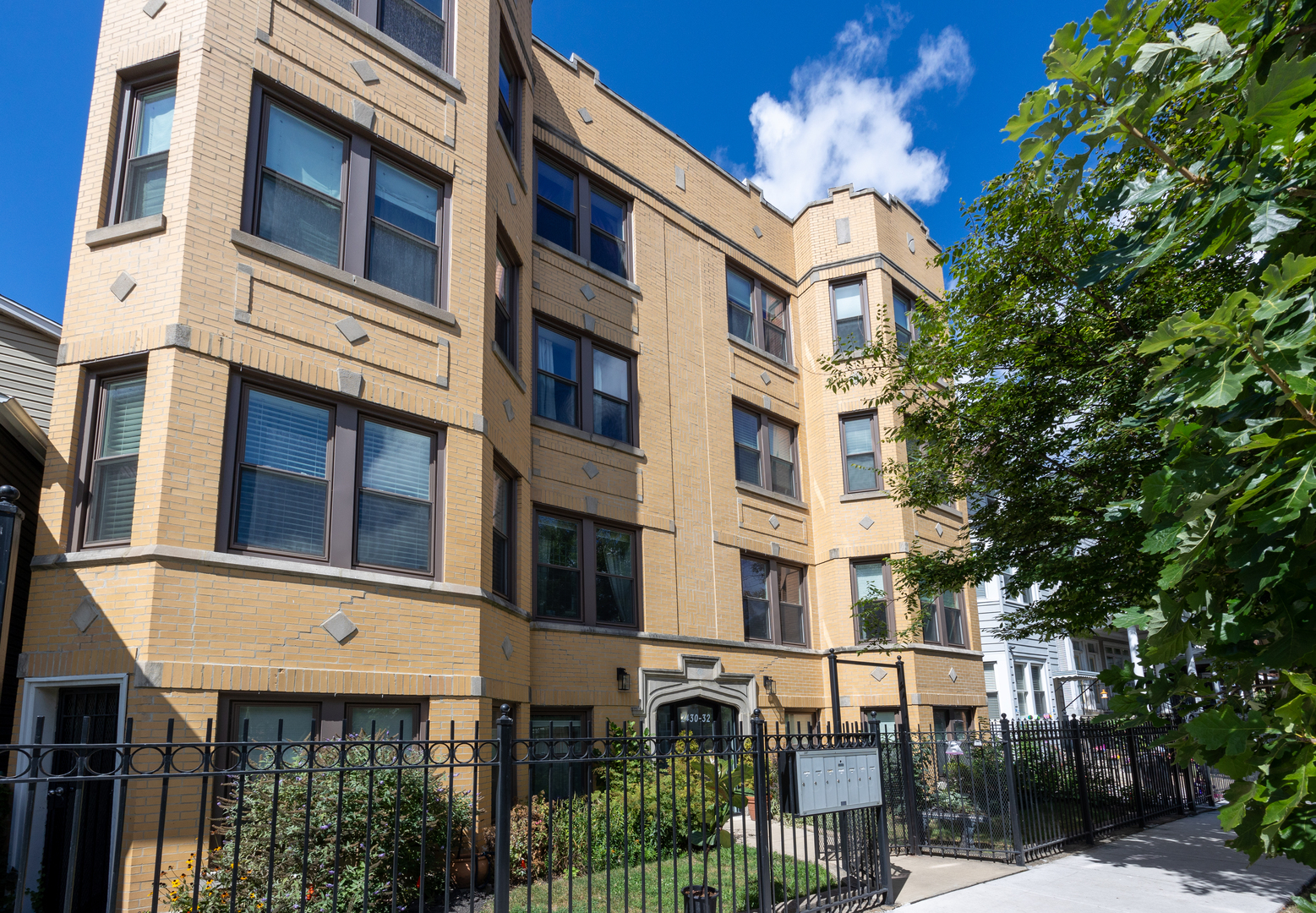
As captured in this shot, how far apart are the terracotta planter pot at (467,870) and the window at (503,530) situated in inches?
147

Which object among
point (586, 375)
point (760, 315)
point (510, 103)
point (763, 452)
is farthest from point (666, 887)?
point (760, 315)

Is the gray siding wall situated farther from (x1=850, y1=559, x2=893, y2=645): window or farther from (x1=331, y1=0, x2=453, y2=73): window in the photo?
(x1=850, y1=559, x2=893, y2=645): window

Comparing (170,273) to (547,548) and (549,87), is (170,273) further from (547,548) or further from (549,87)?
(549,87)

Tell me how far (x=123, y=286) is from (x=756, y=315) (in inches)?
547

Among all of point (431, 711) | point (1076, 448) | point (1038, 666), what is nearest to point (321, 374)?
point (431, 711)

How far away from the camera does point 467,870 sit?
9672mm

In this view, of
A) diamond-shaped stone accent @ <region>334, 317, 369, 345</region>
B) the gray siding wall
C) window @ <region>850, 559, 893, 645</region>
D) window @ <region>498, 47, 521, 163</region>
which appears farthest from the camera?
window @ <region>850, 559, 893, 645</region>

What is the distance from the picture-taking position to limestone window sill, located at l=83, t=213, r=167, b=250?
938 cm

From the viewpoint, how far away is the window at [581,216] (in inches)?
644

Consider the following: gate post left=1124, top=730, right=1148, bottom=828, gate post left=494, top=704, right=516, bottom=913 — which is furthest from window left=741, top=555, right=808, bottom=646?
gate post left=494, top=704, right=516, bottom=913

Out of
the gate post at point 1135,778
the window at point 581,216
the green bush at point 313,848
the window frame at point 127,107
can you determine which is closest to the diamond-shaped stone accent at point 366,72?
the window frame at point 127,107

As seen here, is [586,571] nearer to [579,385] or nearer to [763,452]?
[579,385]

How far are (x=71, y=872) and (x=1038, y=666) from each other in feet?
106

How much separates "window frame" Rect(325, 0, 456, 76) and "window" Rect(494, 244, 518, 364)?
271 centimetres
